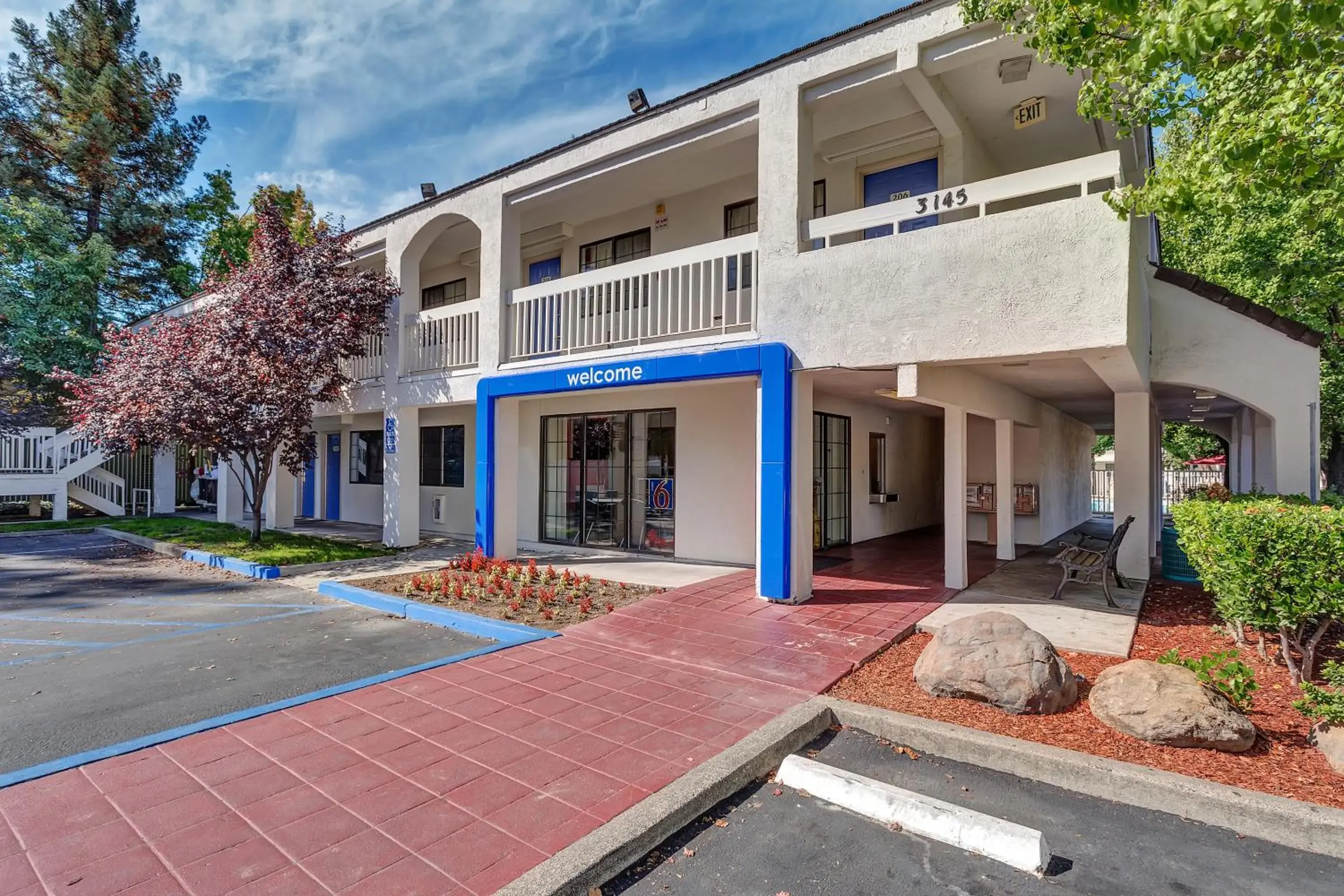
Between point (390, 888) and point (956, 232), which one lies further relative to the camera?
point (956, 232)

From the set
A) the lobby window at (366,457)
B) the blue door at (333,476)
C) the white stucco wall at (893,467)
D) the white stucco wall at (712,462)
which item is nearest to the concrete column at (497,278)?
the white stucco wall at (712,462)

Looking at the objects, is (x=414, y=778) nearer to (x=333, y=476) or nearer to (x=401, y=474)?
(x=401, y=474)

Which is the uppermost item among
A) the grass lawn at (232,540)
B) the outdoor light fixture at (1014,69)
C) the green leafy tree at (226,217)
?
the green leafy tree at (226,217)

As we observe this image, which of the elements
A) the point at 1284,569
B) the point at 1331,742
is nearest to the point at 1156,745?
the point at 1331,742

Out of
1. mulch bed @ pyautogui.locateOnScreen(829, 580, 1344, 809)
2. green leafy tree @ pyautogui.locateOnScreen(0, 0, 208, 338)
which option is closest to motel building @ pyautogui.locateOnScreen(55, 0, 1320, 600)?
mulch bed @ pyautogui.locateOnScreen(829, 580, 1344, 809)

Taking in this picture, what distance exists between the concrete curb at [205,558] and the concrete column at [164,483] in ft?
18.6

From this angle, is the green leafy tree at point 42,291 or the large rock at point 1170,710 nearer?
the large rock at point 1170,710

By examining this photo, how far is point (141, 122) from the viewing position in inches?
950

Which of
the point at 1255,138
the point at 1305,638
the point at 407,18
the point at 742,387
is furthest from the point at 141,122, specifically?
the point at 1305,638

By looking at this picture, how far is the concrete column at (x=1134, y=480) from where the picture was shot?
907cm

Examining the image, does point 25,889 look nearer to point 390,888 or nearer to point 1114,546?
point 390,888

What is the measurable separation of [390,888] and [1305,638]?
22.5 feet

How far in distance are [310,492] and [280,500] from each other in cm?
339

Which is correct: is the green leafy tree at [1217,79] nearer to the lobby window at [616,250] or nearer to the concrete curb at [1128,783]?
the concrete curb at [1128,783]
